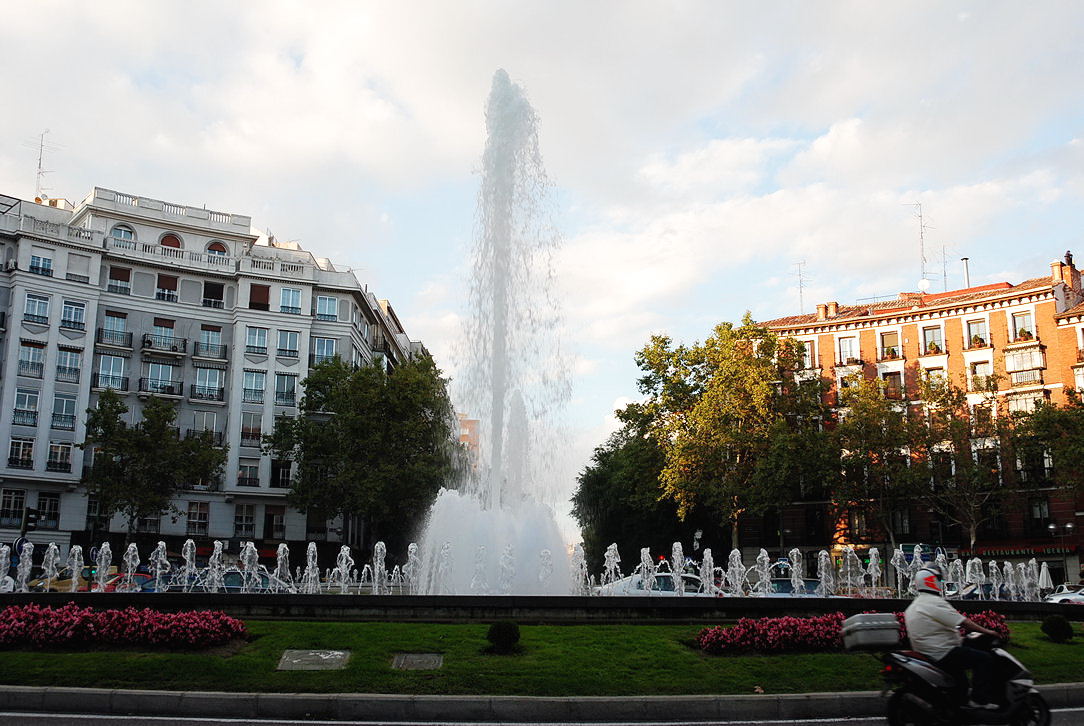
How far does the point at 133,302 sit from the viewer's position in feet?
184

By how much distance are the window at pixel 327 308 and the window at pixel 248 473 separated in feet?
32.1

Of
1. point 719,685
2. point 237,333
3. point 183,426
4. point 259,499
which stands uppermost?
point 237,333

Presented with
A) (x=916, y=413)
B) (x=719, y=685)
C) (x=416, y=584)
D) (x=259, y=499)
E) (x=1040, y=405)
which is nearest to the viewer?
(x=719, y=685)

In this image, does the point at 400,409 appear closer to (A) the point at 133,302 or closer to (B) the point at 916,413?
(A) the point at 133,302

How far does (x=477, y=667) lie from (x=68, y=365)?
46.8 m

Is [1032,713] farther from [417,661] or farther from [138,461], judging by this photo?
[138,461]

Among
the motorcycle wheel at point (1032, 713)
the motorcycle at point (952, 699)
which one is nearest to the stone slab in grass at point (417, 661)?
the motorcycle at point (952, 699)

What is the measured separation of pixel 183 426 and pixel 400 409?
44.1 ft

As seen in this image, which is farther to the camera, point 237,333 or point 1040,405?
point 237,333

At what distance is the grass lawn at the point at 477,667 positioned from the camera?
1155cm

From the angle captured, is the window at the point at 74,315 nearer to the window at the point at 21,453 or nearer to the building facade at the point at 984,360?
the window at the point at 21,453

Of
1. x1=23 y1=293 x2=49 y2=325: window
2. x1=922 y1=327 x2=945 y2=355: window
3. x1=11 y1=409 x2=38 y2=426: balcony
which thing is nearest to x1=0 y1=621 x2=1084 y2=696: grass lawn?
x1=11 y1=409 x2=38 y2=426: balcony

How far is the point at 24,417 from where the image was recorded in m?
50.5

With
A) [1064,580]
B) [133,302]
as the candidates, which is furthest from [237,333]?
[1064,580]
